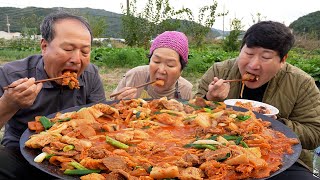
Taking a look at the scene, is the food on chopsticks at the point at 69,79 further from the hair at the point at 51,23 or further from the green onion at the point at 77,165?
the green onion at the point at 77,165

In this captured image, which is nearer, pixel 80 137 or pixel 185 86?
pixel 80 137

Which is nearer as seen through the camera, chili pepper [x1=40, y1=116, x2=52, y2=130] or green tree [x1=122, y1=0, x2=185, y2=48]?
chili pepper [x1=40, y1=116, x2=52, y2=130]

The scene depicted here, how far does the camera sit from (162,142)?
2.47 metres

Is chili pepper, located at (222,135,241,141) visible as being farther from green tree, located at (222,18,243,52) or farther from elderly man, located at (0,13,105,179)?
green tree, located at (222,18,243,52)

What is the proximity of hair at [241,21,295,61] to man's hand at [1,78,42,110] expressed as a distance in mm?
2095

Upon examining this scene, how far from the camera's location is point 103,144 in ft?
7.84

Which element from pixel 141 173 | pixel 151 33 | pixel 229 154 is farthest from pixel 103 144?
pixel 151 33

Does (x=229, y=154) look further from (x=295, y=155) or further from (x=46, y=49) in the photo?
(x=46, y=49)

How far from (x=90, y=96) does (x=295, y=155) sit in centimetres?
240

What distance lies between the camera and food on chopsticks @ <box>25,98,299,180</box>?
6.49ft

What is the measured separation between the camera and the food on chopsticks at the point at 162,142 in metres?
1.98

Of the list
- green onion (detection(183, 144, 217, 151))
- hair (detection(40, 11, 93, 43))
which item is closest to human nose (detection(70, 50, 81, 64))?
hair (detection(40, 11, 93, 43))

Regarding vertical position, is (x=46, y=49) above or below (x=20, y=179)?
above

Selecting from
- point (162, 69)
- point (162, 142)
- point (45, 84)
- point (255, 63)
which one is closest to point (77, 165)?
point (162, 142)
